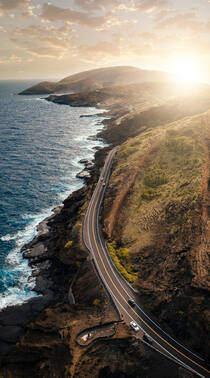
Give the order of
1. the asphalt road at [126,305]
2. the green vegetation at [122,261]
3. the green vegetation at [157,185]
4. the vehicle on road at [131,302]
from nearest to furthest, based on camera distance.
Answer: the asphalt road at [126,305], the vehicle on road at [131,302], the green vegetation at [122,261], the green vegetation at [157,185]

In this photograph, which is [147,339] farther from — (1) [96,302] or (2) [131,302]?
(1) [96,302]

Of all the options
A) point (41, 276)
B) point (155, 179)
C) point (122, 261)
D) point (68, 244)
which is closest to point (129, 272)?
point (122, 261)

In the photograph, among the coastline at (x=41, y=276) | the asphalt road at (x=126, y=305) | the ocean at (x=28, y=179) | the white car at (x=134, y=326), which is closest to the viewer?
the asphalt road at (x=126, y=305)

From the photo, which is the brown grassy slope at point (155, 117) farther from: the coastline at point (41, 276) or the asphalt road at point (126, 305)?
the asphalt road at point (126, 305)

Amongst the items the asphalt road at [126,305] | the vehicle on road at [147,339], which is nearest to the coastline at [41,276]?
the asphalt road at [126,305]

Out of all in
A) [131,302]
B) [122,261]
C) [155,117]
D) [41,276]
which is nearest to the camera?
[131,302]

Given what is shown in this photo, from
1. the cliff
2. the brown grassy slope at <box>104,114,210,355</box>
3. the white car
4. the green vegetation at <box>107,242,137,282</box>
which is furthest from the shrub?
the brown grassy slope at <box>104,114,210,355</box>
